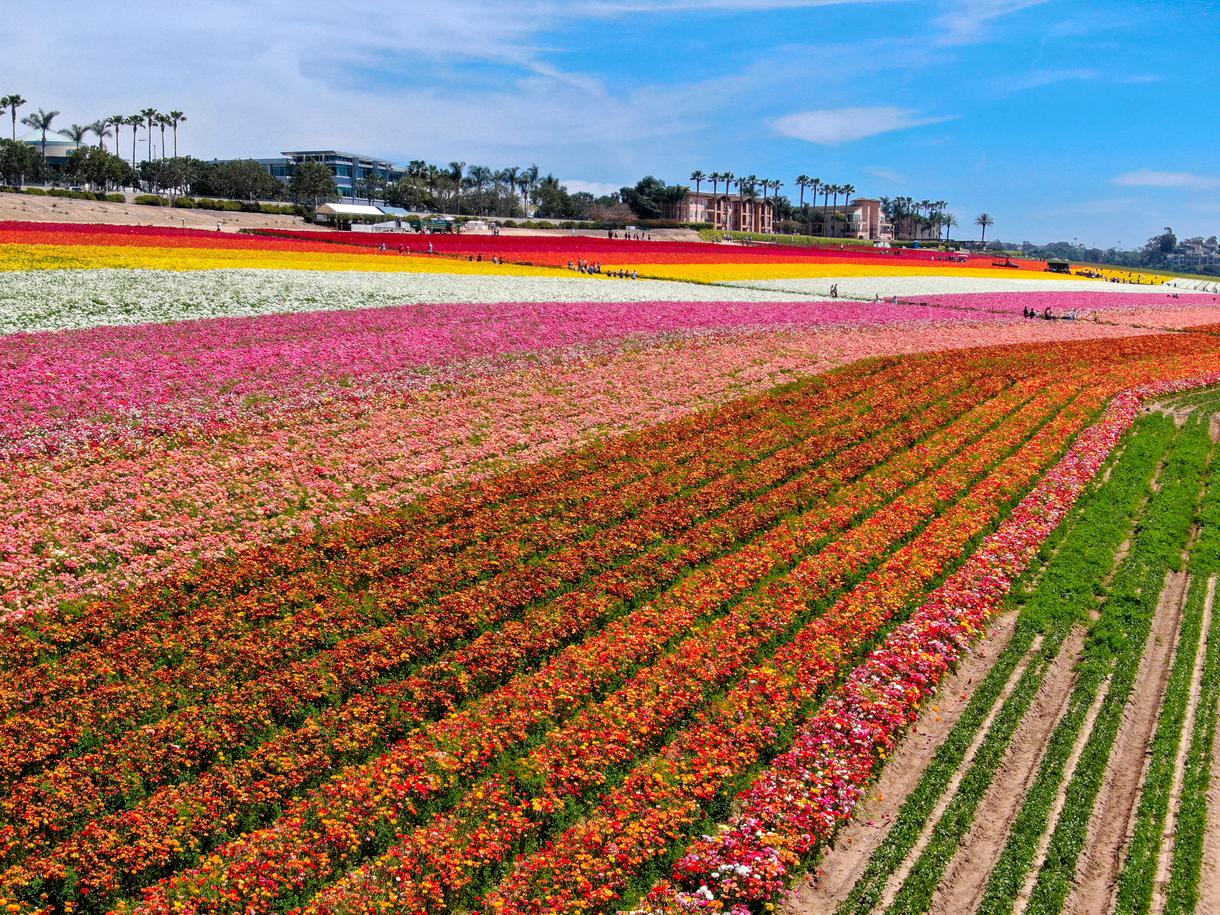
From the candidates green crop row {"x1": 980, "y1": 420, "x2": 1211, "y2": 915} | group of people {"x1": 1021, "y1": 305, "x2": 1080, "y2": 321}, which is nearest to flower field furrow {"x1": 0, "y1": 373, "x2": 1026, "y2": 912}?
green crop row {"x1": 980, "y1": 420, "x2": 1211, "y2": 915}

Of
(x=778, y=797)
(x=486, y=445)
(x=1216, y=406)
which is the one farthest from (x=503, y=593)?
(x=1216, y=406)

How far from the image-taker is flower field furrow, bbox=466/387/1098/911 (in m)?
8.65

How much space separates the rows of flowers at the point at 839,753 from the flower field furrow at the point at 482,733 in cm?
252

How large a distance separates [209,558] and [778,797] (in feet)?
33.5

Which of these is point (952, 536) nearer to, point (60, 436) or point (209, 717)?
point (209, 717)

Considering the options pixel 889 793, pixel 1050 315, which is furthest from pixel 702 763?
pixel 1050 315

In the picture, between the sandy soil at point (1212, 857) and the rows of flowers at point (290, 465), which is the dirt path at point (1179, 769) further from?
the rows of flowers at point (290, 465)

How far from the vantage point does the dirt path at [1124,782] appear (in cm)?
889

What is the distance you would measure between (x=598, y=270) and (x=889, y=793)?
2458 inches

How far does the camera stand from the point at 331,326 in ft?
115

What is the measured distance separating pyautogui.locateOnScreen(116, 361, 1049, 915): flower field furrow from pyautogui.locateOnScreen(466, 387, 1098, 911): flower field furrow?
1.47 m

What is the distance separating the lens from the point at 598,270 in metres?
69.8

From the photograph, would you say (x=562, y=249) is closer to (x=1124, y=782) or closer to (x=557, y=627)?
(x=557, y=627)

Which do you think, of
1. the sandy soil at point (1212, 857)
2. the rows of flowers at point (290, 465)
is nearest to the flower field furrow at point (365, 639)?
the rows of flowers at point (290, 465)
